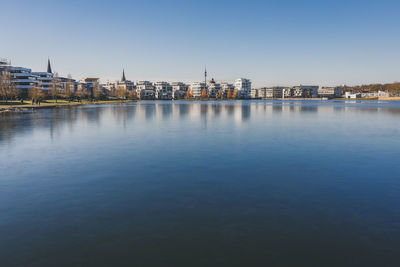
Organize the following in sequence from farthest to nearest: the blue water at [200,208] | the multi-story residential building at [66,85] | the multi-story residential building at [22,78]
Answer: the multi-story residential building at [66,85], the multi-story residential building at [22,78], the blue water at [200,208]

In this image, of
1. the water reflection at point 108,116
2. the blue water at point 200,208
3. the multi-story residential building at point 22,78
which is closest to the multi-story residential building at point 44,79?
the multi-story residential building at point 22,78

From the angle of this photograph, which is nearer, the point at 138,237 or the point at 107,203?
the point at 138,237

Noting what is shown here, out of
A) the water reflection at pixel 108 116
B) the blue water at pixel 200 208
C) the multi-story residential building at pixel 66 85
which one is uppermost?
the multi-story residential building at pixel 66 85

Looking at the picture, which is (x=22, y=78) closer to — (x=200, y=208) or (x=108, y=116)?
(x=108, y=116)

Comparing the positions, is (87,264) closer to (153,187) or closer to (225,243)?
(225,243)

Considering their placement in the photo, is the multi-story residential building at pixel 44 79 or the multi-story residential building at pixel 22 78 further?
the multi-story residential building at pixel 44 79

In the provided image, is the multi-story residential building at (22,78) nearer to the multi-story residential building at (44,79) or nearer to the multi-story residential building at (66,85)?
the multi-story residential building at (66,85)

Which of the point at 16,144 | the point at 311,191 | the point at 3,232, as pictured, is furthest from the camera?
the point at 16,144

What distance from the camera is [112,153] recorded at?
19.3 m

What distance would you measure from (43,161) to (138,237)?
12477mm

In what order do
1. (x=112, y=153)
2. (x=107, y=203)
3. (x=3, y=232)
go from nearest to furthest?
(x=3, y=232), (x=107, y=203), (x=112, y=153)

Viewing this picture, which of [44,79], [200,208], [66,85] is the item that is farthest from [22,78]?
[200,208]

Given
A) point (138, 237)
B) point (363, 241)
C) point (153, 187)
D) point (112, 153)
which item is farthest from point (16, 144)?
point (363, 241)

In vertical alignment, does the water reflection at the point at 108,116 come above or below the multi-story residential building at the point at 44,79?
below
